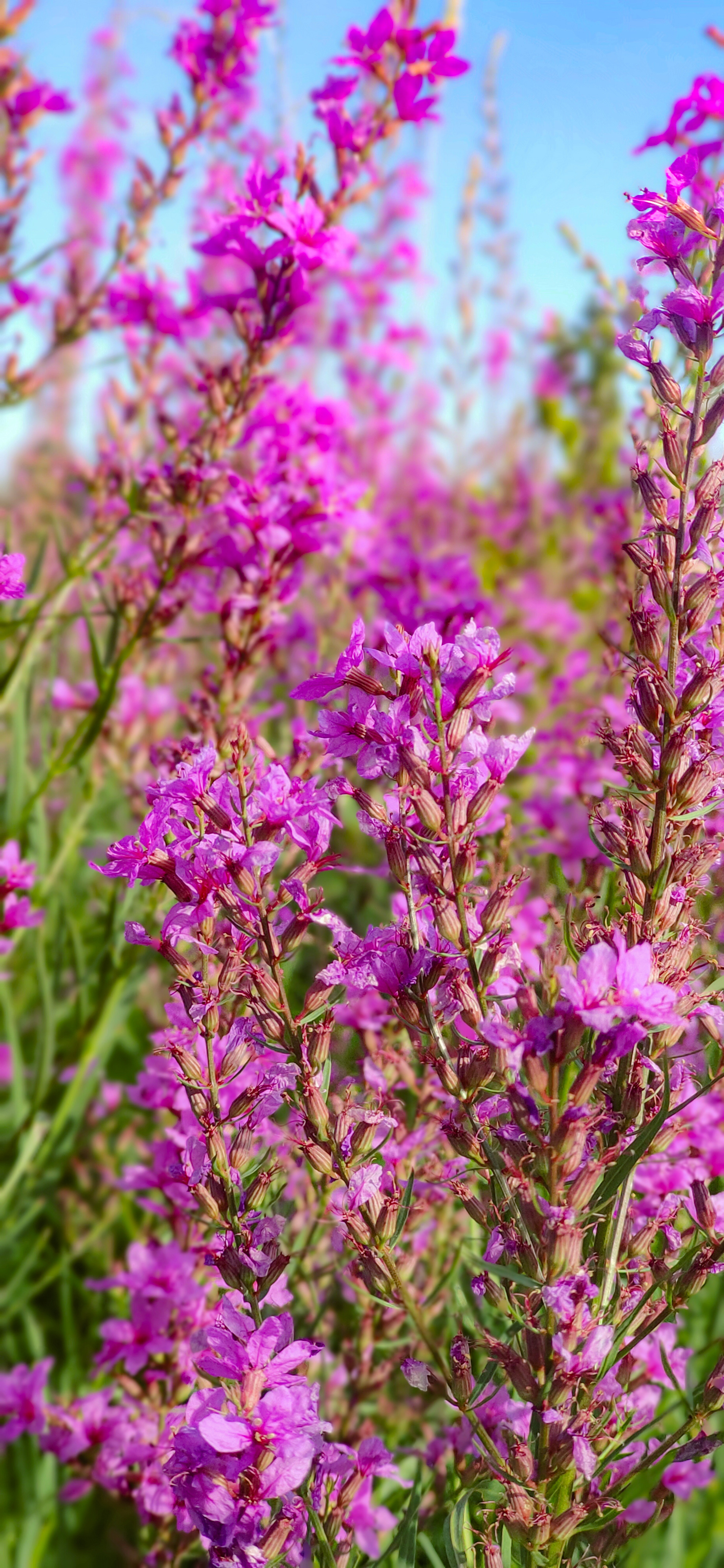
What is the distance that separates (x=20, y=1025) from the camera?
1929mm

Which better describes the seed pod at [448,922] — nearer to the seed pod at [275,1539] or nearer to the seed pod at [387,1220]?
the seed pod at [387,1220]

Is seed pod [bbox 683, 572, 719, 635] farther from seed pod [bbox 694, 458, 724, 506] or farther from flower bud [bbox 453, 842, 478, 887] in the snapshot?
flower bud [bbox 453, 842, 478, 887]

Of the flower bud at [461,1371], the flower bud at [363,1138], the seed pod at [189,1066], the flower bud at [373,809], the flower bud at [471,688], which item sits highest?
the flower bud at [471,688]

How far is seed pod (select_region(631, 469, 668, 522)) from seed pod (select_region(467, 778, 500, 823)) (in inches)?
7.1

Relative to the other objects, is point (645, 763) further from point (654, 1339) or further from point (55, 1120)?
point (55, 1120)

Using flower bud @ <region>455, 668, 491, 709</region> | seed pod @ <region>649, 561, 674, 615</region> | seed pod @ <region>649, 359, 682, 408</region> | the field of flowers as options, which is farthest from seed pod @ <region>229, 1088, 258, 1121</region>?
seed pod @ <region>649, 359, 682, 408</region>

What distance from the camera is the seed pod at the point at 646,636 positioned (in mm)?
662

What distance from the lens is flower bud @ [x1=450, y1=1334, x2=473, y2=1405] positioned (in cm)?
64

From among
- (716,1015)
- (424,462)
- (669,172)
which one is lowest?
(716,1015)

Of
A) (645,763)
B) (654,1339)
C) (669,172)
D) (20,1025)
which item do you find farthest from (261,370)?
(20,1025)

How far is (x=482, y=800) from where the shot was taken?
2.14 ft

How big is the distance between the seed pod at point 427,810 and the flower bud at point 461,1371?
289 millimetres

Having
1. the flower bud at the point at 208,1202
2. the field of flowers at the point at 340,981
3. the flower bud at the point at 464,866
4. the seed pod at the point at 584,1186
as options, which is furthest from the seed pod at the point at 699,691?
the flower bud at the point at 208,1202

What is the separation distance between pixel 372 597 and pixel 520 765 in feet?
2.31
